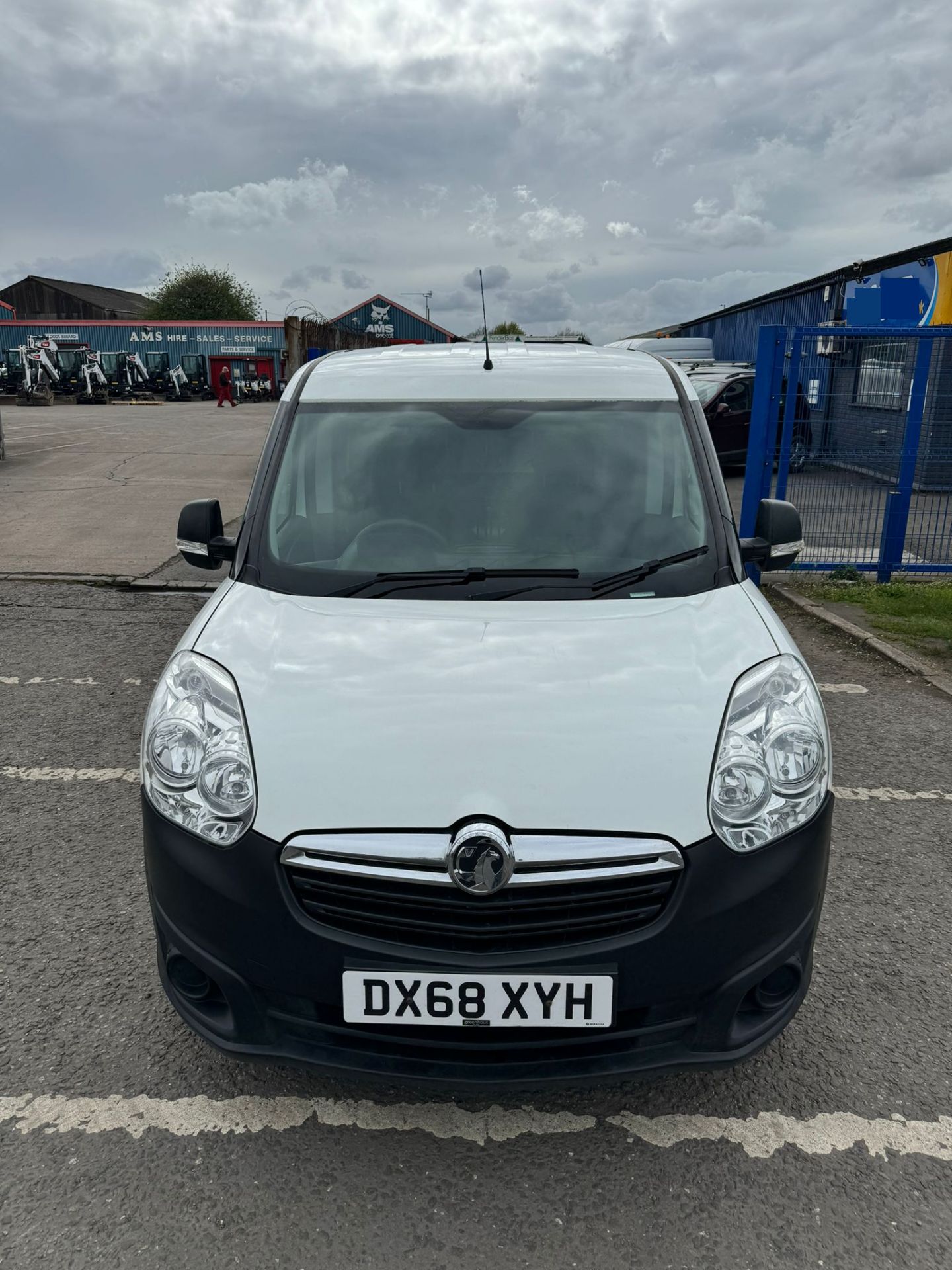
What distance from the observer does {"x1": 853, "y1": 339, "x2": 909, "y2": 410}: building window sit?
8.40 meters

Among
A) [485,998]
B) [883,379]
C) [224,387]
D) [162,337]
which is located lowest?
[224,387]

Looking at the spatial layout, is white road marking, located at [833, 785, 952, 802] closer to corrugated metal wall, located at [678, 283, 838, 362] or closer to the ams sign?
corrugated metal wall, located at [678, 283, 838, 362]

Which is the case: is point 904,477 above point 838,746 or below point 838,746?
above

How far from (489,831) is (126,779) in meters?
2.87

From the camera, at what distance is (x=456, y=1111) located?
2.46 m

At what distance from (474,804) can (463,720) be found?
0.23 meters

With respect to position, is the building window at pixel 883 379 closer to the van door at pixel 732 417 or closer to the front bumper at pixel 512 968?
the front bumper at pixel 512 968

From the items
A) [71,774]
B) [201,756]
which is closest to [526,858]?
[201,756]

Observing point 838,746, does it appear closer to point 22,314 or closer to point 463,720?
point 463,720

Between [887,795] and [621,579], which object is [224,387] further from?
[621,579]

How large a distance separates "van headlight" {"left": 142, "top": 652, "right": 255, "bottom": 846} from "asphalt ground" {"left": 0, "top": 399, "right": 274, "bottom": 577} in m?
Result: 6.63

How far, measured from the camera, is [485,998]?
2033 millimetres

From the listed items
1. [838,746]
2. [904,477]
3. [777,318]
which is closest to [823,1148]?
[838,746]

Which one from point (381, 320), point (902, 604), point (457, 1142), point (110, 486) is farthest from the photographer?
point (381, 320)
